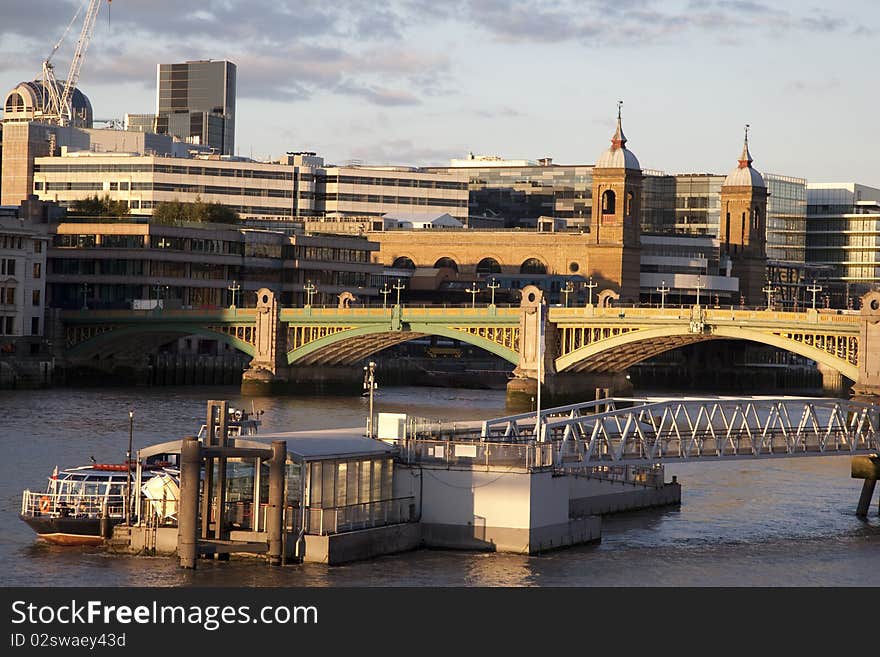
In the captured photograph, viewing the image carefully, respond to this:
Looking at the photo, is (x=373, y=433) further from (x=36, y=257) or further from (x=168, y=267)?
(x=168, y=267)

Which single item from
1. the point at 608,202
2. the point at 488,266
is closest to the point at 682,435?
the point at 608,202

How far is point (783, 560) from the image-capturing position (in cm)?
5628

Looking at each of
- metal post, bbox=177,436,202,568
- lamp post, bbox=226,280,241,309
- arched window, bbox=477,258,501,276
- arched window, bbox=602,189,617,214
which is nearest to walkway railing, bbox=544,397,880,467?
metal post, bbox=177,436,202,568

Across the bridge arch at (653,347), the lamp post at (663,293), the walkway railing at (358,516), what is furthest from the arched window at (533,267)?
the walkway railing at (358,516)

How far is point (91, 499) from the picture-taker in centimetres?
5631

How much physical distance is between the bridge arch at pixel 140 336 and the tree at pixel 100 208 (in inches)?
1189

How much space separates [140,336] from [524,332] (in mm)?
34171

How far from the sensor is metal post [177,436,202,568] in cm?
4966

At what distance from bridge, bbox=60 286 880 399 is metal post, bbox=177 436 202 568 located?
179 ft

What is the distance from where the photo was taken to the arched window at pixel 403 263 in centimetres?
19662

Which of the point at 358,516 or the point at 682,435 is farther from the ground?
the point at 682,435

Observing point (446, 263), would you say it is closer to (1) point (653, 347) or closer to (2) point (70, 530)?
(1) point (653, 347)

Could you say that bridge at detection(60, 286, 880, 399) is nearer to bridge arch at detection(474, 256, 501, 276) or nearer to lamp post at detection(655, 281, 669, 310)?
lamp post at detection(655, 281, 669, 310)
